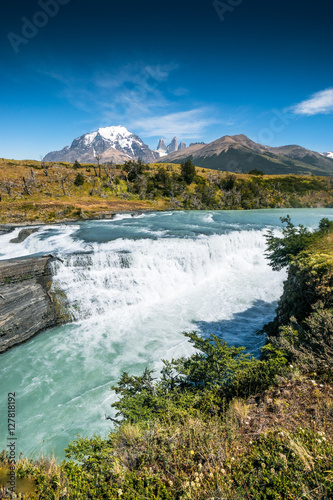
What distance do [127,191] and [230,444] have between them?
56756 mm

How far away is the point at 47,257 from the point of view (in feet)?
48.5

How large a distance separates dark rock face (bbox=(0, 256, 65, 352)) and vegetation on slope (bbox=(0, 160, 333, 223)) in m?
21.3

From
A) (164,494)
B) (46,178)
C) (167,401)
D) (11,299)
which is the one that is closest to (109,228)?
(11,299)

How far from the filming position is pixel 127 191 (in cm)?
5619

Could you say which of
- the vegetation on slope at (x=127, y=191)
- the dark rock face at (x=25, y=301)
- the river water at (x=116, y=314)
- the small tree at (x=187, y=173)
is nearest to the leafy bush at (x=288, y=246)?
the river water at (x=116, y=314)

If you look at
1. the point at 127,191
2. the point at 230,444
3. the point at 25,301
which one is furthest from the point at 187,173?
the point at 230,444

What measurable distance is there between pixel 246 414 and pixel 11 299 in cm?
1208

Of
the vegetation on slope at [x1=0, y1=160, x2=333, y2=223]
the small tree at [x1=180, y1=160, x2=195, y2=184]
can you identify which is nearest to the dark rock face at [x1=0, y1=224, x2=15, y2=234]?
the vegetation on slope at [x1=0, y1=160, x2=333, y2=223]

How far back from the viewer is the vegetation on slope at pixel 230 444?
2658mm

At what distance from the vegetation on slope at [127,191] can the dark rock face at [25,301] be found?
838 inches

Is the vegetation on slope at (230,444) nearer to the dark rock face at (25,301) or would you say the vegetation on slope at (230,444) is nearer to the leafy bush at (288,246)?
the leafy bush at (288,246)

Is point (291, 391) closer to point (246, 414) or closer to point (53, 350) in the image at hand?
point (246, 414)

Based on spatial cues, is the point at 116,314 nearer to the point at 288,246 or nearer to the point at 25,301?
the point at 25,301

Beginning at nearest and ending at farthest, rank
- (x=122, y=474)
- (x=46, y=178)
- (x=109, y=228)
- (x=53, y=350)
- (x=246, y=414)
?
(x=122, y=474) < (x=246, y=414) < (x=53, y=350) < (x=109, y=228) < (x=46, y=178)
